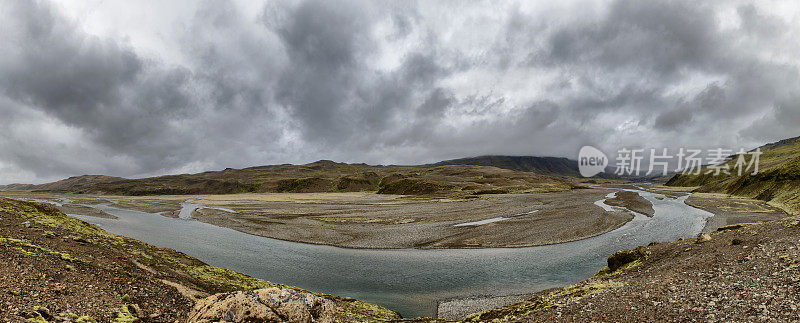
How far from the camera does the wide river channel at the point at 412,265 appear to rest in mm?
29109

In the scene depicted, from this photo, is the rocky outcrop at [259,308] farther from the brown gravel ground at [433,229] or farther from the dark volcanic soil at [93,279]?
the brown gravel ground at [433,229]

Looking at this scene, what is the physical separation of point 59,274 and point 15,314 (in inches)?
229

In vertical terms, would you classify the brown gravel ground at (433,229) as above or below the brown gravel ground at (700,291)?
below

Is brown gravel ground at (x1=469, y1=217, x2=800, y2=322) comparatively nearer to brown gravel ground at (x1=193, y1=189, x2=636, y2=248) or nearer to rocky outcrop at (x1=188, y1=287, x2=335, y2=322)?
rocky outcrop at (x1=188, y1=287, x2=335, y2=322)

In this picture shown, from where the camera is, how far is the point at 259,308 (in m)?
12.2

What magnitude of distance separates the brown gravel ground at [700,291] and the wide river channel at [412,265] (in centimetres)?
851

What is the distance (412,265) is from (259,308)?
26778mm

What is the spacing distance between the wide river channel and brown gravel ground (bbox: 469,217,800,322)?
27.9ft

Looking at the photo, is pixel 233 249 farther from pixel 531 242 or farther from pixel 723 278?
pixel 723 278

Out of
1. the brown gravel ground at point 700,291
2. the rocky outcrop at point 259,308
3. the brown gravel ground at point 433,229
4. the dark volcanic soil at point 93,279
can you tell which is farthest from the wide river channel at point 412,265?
the rocky outcrop at point 259,308

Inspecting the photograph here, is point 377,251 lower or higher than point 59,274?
lower

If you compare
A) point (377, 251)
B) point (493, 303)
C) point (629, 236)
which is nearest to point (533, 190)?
point (629, 236)

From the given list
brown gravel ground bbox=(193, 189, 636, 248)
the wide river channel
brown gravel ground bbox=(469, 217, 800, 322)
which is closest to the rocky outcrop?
brown gravel ground bbox=(469, 217, 800, 322)

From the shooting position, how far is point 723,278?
17.6 metres
